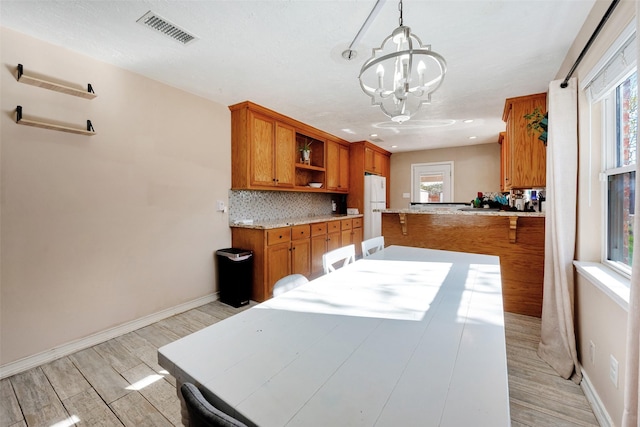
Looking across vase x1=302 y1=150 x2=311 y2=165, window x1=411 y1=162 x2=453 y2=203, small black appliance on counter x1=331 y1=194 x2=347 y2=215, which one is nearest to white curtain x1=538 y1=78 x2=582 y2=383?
vase x1=302 y1=150 x2=311 y2=165

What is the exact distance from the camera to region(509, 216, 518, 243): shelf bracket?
2789mm

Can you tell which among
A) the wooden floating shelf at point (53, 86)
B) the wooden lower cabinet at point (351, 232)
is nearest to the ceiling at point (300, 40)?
the wooden floating shelf at point (53, 86)

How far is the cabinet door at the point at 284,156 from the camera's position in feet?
12.2

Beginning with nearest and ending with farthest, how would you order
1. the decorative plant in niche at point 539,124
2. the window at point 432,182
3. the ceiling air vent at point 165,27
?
the ceiling air vent at point 165,27 → the decorative plant in niche at point 539,124 → the window at point 432,182

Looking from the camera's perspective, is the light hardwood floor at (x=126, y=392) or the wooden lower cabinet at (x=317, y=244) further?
the wooden lower cabinet at (x=317, y=244)

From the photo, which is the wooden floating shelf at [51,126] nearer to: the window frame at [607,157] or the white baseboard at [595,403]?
the window frame at [607,157]

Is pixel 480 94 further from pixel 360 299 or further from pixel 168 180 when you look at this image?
pixel 168 180

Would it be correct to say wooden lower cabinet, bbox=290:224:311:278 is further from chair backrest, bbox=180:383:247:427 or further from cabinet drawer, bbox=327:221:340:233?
chair backrest, bbox=180:383:247:427

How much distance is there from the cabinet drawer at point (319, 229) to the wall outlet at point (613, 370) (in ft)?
10.2

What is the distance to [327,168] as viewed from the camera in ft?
15.8

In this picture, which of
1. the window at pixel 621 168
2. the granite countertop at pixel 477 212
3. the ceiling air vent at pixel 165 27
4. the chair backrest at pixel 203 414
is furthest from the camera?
the granite countertop at pixel 477 212

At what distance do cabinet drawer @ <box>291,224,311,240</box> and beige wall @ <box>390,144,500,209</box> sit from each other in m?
3.43

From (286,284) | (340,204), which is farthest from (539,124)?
(340,204)

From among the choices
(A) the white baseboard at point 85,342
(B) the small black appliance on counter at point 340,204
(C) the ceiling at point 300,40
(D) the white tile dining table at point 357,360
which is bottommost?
(A) the white baseboard at point 85,342
